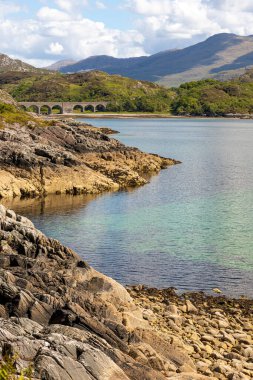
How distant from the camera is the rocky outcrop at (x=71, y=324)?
21188 millimetres

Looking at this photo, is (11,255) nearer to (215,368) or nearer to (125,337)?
(125,337)

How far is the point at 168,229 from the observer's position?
57.9 m

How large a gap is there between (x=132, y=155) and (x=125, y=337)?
82.7 m

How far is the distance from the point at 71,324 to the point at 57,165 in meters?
58.1

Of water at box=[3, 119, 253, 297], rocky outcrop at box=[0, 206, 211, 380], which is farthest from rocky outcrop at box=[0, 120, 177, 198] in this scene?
rocky outcrop at box=[0, 206, 211, 380]

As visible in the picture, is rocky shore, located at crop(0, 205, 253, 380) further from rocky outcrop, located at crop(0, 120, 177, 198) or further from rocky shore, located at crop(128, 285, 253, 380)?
rocky outcrop, located at crop(0, 120, 177, 198)

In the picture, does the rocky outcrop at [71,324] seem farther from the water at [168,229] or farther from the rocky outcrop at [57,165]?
the rocky outcrop at [57,165]

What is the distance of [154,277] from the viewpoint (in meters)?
43.1

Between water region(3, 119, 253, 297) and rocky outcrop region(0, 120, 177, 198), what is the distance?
3.58m

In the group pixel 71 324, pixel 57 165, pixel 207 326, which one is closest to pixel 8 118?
pixel 57 165

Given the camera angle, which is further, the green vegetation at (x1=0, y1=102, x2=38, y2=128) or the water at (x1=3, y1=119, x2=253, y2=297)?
the green vegetation at (x1=0, y1=102, x2=38, y2=128)

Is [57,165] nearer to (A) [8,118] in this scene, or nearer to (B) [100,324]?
(A) [8,118]

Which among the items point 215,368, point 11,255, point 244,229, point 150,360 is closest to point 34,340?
point 150,360

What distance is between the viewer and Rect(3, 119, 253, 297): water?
145 feet
